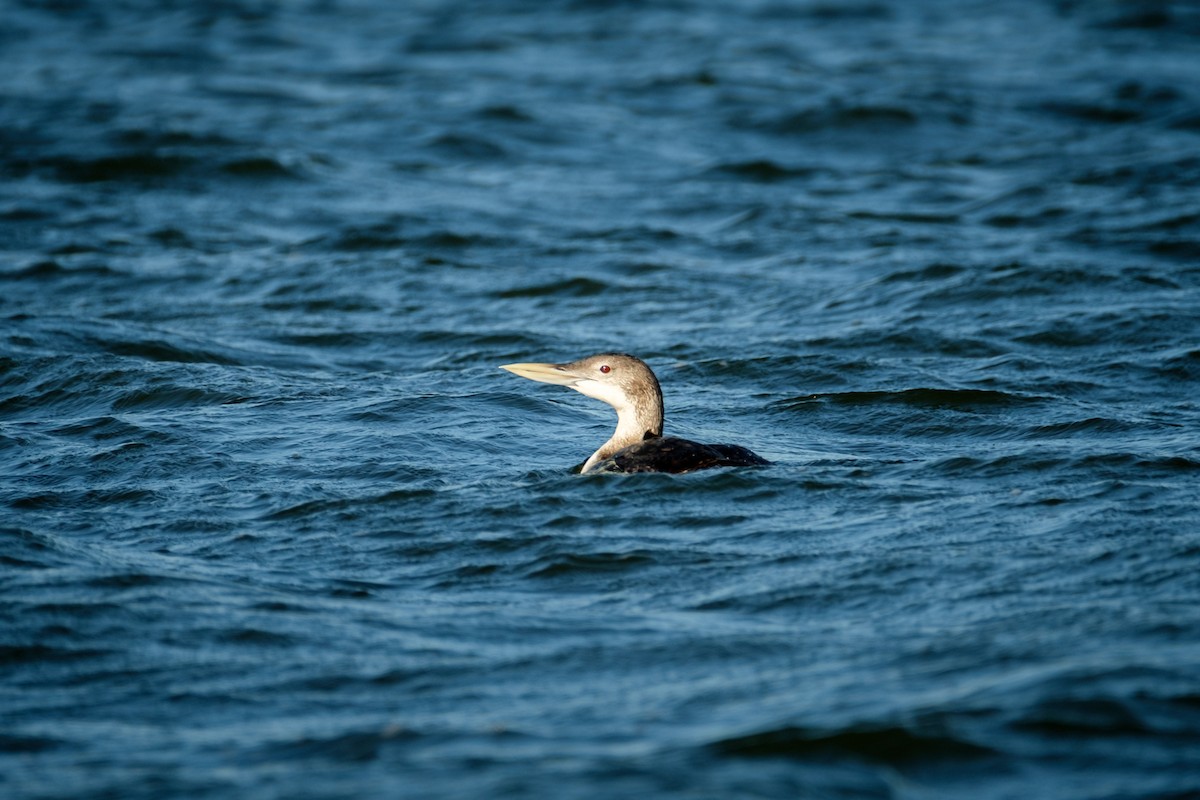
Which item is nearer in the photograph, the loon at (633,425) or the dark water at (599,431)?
the dark water at (599,431)

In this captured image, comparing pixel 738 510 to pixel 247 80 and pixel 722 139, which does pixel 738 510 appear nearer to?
pixel 722 139

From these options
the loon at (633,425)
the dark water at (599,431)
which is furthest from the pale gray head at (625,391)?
the dark water at (599,431)

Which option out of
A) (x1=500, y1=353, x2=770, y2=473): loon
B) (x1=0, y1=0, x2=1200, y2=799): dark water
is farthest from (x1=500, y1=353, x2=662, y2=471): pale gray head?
(x1=0, y1=0, x2=1200, y2=799): dark water

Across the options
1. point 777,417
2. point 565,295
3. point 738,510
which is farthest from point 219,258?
point 738,510

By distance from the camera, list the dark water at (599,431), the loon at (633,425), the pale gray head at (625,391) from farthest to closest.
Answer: the pale gray head at (625,391) → the loon at (633,425) → the dark water at (599,431)

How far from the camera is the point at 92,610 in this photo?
6254 mm

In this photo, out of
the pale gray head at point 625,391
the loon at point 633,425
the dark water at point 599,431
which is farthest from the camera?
the pale gray head at point 625,391

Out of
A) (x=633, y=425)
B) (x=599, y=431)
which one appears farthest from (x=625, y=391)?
(x=599, y=431)

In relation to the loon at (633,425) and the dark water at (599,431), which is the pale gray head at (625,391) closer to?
the loon at (633,425)

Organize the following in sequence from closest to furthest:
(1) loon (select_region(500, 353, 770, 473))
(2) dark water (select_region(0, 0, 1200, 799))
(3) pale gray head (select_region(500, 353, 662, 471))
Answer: (2) dark water (select_region(0, 0, 1200, 799)), (1) loon (select_region(500, 353, 770, 473)), (3) pale gray head (select_region(500, 353, 662, 471))

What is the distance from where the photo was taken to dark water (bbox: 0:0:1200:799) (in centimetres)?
517

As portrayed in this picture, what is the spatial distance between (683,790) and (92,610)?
9.12 feet

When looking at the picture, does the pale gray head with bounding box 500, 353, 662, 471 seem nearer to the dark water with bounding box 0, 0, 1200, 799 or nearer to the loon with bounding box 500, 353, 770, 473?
the loon with bounding box 500, 353, 770, 473

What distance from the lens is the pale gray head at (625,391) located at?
8484 mm
